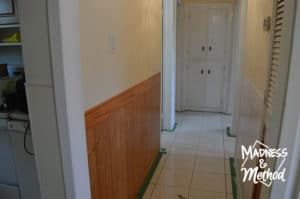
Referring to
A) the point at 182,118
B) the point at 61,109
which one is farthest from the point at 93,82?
the point at 182,118

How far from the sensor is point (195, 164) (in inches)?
105

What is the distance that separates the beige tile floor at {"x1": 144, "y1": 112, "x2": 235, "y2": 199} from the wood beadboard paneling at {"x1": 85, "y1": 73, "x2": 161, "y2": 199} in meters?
0.21

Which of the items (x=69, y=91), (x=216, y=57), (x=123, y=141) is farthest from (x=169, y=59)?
(x=69, y=91)

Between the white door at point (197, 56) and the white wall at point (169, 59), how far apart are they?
→ 0.86m

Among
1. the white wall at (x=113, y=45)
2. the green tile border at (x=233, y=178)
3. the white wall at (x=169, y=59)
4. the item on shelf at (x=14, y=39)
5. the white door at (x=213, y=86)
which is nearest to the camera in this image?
the white wall at (x=113, y=45)

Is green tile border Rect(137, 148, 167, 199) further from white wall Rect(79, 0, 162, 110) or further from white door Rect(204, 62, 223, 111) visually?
white door Rect(204, 62, 223, 111)

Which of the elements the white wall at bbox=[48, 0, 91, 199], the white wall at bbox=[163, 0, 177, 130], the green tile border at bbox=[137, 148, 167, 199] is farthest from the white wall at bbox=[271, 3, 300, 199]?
the white wall at bbox=[163, 0, 177, 130]

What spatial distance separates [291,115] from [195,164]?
1985 millimetres

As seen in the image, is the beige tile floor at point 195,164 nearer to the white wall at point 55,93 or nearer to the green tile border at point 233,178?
the green tile border at point 233,178

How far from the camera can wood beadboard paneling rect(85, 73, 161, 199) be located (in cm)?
127

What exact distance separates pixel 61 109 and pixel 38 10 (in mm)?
383

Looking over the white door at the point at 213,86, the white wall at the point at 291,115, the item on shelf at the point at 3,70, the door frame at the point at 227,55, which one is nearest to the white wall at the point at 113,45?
the white wall at the point at 291,115

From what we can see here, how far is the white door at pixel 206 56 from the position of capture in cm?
411

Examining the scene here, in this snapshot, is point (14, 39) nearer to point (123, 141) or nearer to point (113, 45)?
point (113, 45)
